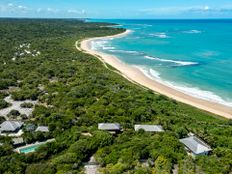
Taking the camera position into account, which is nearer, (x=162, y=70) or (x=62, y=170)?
(x=62, y=170)

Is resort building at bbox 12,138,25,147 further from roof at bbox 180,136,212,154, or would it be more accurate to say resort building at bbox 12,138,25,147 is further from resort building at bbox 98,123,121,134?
roof at bbox 180,136,212,154

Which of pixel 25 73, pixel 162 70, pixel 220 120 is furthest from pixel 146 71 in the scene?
pixel 220 120


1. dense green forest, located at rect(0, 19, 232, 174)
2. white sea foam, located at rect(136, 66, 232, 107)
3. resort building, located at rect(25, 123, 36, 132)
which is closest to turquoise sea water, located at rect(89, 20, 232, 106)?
white sea foam, located at rect(136, 66, 232, 107)

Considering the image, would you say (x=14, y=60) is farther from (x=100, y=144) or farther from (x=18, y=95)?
(x=100, y=144)

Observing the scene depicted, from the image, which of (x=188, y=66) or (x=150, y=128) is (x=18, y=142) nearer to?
(x=150, y=128)

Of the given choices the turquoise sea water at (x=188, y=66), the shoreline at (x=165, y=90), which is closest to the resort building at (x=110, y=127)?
the shoreline at (x=165, y=90)

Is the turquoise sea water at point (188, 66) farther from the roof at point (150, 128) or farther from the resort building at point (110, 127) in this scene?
the resort building at point (110, 127)
